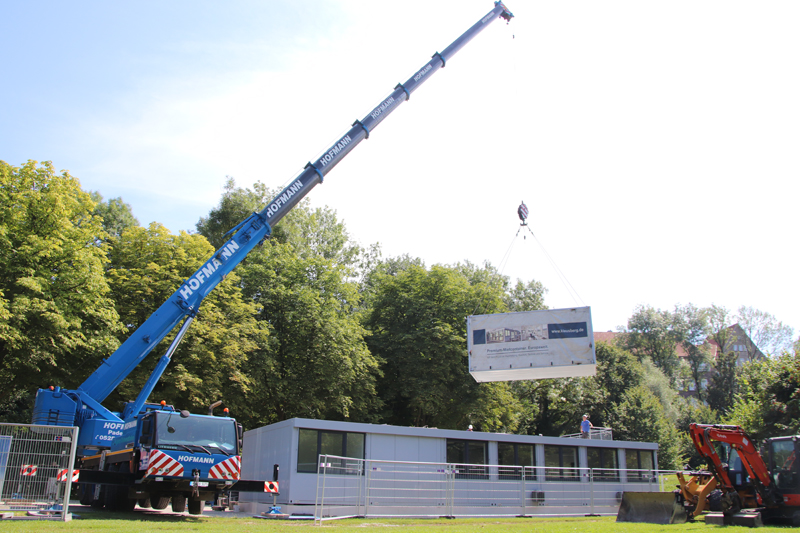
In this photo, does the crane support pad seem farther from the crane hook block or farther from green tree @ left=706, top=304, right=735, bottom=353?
green tree @ left=706, top=304, right=735, bottom=353

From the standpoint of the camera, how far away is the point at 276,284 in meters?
30.7

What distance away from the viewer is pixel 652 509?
14.9 meters

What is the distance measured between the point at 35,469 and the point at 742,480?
55.4ft

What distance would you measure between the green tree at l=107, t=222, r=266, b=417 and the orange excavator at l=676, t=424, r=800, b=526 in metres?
17.5

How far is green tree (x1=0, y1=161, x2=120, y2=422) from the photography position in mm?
19453

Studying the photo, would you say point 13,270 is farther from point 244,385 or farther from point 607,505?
point 607,505

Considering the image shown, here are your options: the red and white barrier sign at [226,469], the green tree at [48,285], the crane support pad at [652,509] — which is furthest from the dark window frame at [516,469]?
the green tree at [48,285]

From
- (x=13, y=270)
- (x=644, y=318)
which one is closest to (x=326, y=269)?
(x=13, y=270)

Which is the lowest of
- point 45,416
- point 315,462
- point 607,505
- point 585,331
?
point 607,505

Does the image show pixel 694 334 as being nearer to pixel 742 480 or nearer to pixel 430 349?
pixel 430 349

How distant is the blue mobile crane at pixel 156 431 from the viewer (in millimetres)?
12766

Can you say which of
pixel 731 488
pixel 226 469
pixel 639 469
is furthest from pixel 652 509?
pixel 226 469

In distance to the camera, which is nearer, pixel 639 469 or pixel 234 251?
pixel 234 251

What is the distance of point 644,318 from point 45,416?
6267 centimetres
